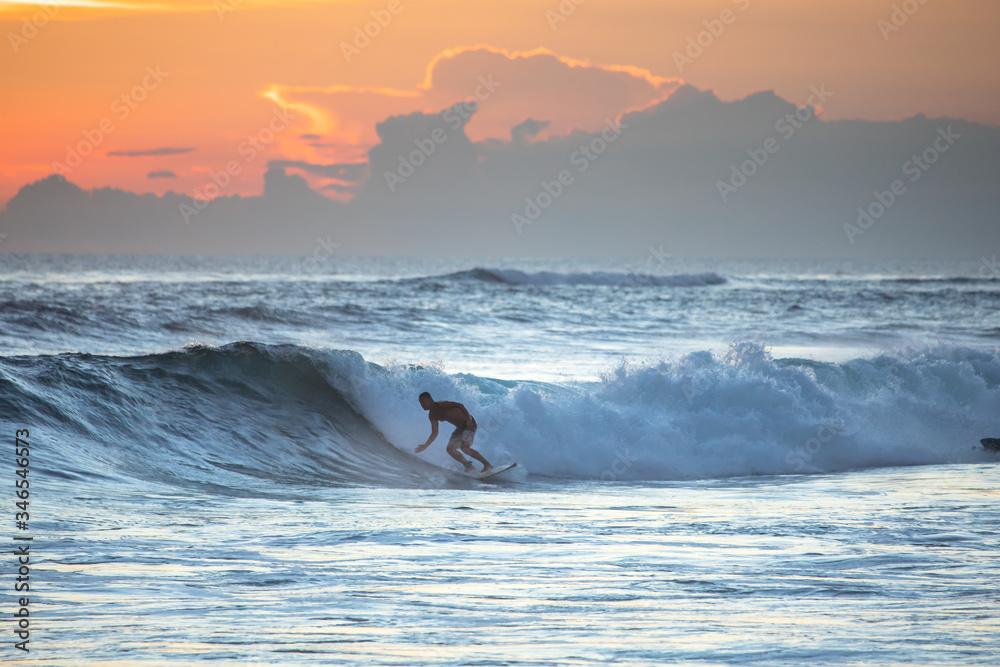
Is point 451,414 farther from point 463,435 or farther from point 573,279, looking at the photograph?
point 573,279

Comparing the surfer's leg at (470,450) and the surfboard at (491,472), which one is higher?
the surfer's leg at (470,450)

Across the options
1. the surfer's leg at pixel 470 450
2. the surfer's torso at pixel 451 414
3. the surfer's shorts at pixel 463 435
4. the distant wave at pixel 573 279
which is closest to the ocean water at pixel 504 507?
the surfer's leg at pixel 470 450

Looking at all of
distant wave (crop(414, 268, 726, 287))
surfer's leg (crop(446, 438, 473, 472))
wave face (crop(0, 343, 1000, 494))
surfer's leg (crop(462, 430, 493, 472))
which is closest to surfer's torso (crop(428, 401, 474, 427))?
surfer's leg (crop(462, 430, 493, 472))

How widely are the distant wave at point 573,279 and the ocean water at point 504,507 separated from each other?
36468 millimetres

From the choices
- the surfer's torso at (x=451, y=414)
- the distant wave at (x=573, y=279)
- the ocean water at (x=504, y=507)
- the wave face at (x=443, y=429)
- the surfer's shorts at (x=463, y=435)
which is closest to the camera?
the ocean water at (x=504, y=507)

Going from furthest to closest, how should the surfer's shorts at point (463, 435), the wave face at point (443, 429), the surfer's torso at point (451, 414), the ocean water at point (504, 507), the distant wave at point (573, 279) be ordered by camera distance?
the distant wave at point (573, 279), the surfer's torso at point (451, 414), the surfer's shorts at point (463, 435), the wave face at point (443, 429), the ocean water at point (504, 507)

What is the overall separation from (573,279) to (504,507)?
56351mm

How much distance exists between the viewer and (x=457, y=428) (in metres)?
11.6

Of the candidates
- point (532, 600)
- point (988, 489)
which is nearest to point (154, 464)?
point (532, 600)

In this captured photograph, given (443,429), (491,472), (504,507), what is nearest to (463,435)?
(491,472)

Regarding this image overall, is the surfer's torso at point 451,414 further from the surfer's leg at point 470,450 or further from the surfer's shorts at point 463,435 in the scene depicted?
the surfer's leg at point 470,450

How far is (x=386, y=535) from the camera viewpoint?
7.30 m

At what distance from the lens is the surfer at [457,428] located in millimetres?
11250

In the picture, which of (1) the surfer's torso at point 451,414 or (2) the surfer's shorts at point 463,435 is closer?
(2) the surfer's shorts at point 463,435
